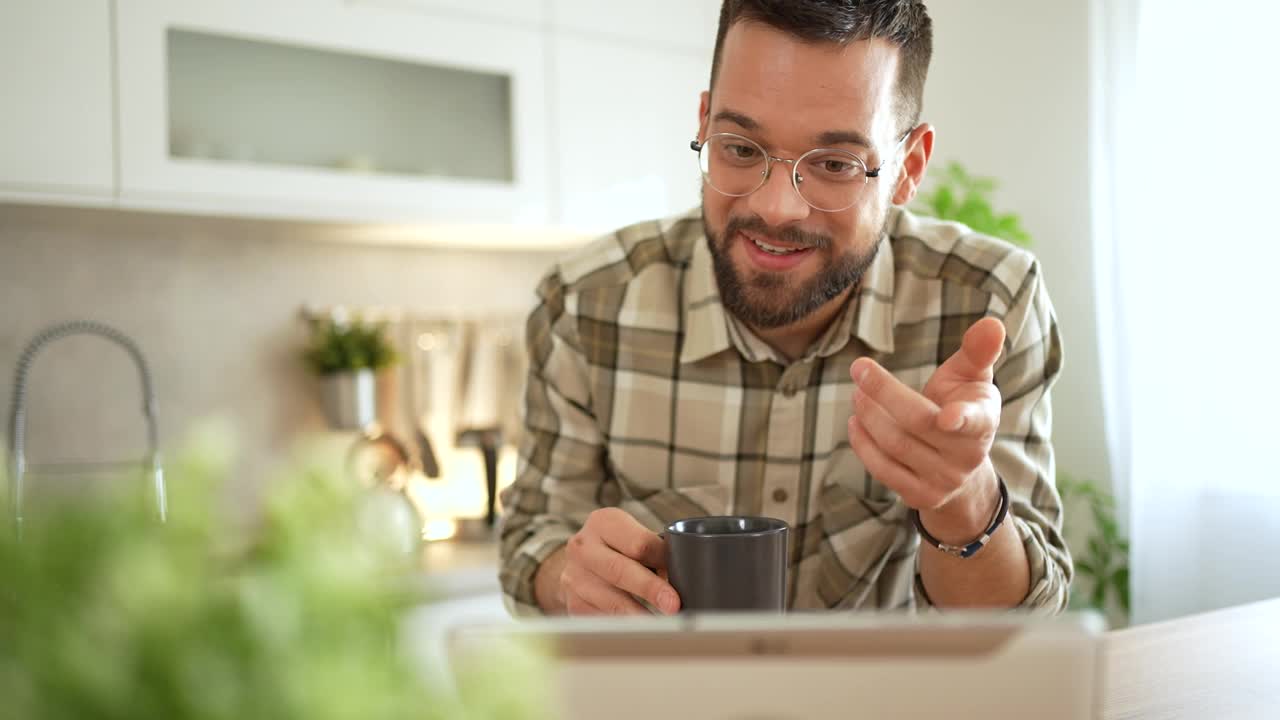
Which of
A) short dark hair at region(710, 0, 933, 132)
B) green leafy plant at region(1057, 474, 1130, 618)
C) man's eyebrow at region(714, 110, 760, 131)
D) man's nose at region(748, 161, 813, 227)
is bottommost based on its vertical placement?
green leafy plant at region(1057, 474, 1130, 618)

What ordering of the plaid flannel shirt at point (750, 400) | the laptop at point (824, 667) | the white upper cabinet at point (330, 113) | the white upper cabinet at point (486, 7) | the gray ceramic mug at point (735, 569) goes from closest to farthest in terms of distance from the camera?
the laptop at point (824, 667) < the gray ceramic mug at point (735, 569) < the plaid flannel shirt at point (750, 400) < the white upper cabinet at point (330, 113) < the white upper cabinet at point (486, 7)

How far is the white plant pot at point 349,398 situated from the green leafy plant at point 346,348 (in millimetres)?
21

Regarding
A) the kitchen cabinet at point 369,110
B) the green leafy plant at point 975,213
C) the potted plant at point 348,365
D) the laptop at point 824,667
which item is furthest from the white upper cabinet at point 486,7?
the laptop at point 824,667

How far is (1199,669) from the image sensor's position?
0.91 m

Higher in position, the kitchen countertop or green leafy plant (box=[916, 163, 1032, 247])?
green leafy plant (box=[916, 163, 1032, 247])

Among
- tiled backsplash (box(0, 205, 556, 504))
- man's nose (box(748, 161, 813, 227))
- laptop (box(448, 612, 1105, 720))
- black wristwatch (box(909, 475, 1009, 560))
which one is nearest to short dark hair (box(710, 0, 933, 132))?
man's nose (box(748, 161, 813, 227))

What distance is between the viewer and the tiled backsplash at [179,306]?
242 centimetres

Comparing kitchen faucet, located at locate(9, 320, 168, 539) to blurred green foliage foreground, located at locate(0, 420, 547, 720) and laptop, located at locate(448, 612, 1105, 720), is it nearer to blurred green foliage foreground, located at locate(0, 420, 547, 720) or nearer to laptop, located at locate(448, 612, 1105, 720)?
laptop, located at locate(448, 612, 1105, 720)

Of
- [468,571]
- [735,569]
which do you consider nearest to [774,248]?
[735,569]

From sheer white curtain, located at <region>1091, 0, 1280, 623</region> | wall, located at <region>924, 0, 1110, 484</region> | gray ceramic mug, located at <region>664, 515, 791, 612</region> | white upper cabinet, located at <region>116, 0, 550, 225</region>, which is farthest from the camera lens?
wall, located at <region>924, 0, 1110, 484</region>

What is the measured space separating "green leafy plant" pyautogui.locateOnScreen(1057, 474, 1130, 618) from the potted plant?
183 cm

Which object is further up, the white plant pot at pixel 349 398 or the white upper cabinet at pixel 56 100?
the white upper cabinet at pixel 56 100

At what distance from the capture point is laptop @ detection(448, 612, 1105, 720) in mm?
392

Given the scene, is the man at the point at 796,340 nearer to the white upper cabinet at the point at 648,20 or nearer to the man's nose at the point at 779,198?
the man's nose at the point at 779,198
